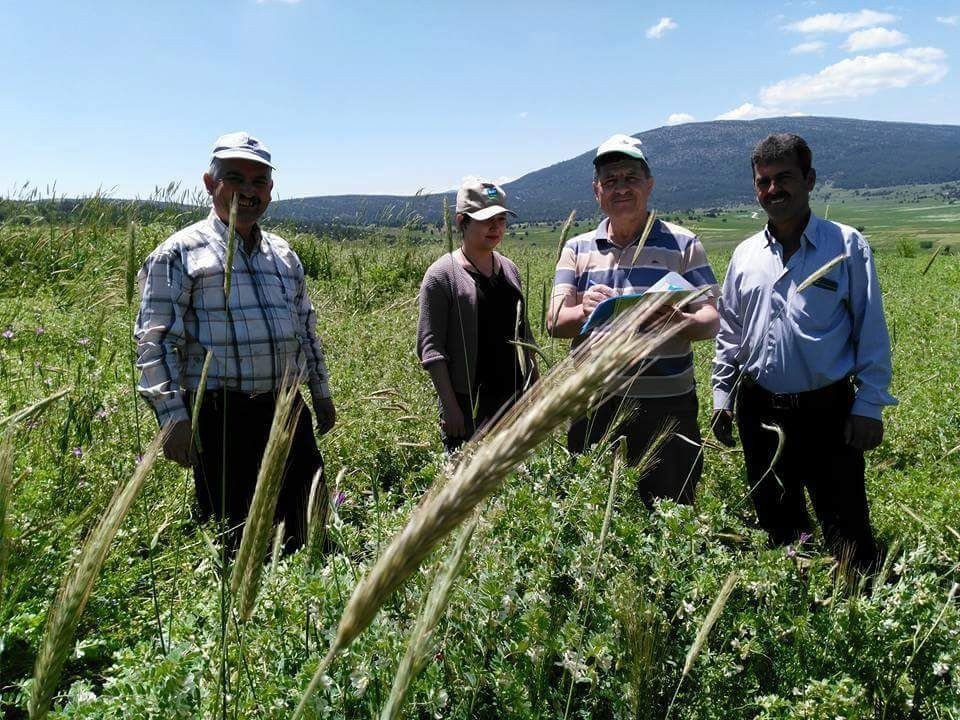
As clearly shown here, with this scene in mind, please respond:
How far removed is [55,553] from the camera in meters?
2.79

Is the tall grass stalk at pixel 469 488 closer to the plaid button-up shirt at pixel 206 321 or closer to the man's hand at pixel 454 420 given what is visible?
the plaid button-up shirt at pixel 206 321

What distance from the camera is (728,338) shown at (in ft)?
11.9

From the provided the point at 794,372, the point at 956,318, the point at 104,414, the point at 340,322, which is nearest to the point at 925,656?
the point at 794,372

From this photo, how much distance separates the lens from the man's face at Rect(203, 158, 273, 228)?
10.4 ft

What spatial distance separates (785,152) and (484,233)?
1.58 m

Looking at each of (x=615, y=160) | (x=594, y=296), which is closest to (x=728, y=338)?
(x=594, y=296)

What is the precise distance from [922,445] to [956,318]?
24.2 ft

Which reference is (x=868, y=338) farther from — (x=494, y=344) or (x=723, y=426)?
(x=494, y=344)

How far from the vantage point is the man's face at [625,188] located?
336cm

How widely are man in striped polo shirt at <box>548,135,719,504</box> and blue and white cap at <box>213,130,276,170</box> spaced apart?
1.57 m

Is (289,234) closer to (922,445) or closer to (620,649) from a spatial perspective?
(922,445)

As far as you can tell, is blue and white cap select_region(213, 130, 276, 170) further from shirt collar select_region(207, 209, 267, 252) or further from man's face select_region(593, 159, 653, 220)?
man's face select_region(593, 159, 653, 220)

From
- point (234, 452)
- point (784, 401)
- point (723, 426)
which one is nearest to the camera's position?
point (784, 401)

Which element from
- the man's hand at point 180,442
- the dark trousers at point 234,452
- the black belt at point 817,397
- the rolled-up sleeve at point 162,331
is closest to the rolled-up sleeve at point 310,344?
the dark trousers at point 234,452
